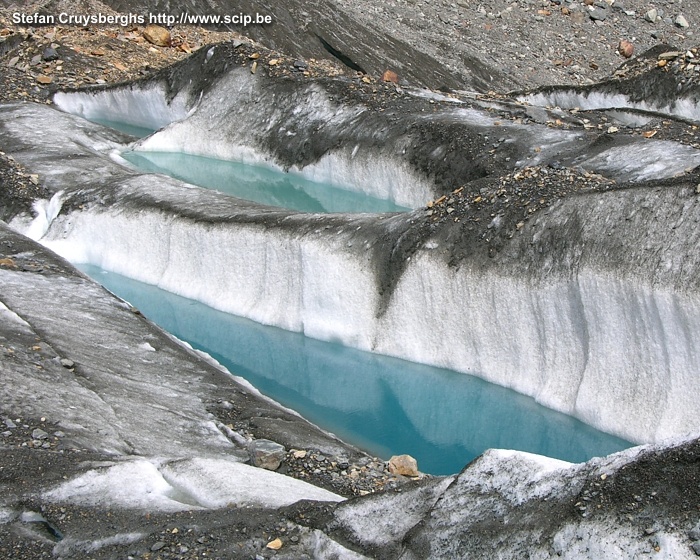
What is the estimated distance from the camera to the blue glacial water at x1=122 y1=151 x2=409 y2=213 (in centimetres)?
2500

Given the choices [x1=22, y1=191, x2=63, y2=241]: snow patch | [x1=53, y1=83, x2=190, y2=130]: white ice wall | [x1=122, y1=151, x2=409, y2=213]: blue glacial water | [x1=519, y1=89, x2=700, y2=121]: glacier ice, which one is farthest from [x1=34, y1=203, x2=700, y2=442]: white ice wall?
[x1=519, y1=89, x2=700, y2=121]: glacier ice

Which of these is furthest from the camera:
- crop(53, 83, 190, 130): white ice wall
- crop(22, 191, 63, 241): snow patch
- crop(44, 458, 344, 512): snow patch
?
crop(53, 83, 190, 130): white ice wall

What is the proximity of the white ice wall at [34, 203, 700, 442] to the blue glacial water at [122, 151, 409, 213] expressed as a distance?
4.51 meters

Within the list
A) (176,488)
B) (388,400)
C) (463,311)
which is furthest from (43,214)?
(176,488)

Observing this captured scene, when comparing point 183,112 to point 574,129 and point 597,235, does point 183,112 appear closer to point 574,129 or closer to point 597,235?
point 574,129

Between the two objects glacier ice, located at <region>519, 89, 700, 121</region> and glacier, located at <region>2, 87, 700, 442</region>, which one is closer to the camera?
glacier, located at <region>2, 87, 700, 442</region>

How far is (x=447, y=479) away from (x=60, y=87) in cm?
2536

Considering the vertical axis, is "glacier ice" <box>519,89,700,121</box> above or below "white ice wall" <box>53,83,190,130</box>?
above

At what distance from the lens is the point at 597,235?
15383mm

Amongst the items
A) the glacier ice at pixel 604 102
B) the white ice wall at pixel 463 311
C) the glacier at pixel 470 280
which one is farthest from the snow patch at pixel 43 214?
the glacier ice at pixel 604 102

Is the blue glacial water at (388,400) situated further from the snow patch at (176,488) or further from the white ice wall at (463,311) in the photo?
the snow patch at (176,488)

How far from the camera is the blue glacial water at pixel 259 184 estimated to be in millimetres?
25000

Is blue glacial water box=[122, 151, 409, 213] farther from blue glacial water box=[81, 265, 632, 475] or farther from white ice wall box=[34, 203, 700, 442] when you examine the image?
blue glacial water box=[81, 265, 632, 475]

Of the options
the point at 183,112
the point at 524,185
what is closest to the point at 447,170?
the point at 524,185
